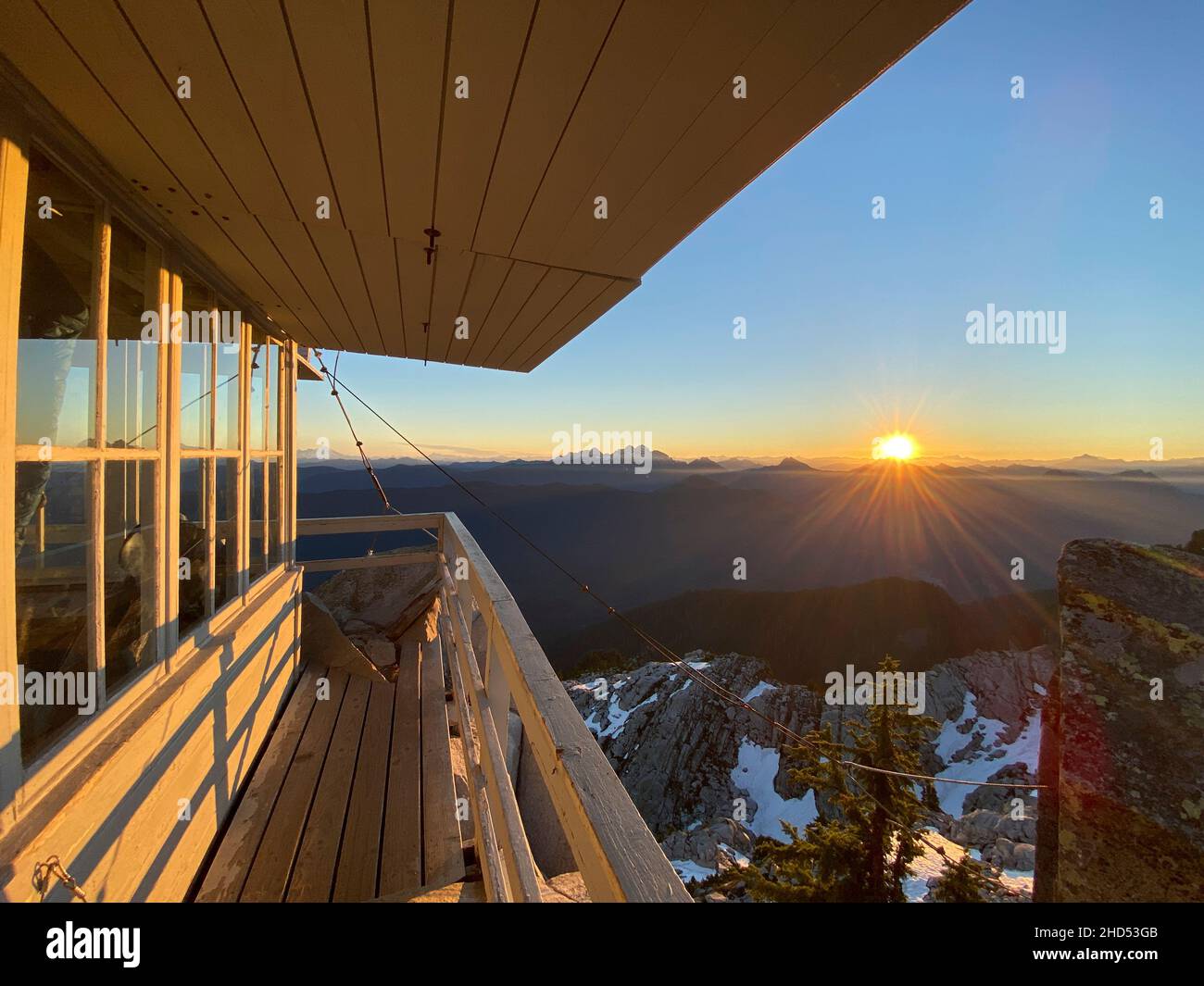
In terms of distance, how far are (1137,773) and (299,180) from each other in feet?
14.0

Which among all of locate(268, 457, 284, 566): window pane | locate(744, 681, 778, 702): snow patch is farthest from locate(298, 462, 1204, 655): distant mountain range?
locate(268, 457, 284, 566): window pane

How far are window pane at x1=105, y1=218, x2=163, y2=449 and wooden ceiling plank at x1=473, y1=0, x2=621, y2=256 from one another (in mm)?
1131

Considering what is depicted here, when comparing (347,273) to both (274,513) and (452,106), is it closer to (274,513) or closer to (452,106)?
(452,106)

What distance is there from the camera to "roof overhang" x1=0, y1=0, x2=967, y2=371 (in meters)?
0.97

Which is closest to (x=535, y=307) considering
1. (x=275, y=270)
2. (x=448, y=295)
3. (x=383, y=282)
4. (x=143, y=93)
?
(x=448, y=295)

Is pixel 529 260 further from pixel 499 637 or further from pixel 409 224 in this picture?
pixel 499 637

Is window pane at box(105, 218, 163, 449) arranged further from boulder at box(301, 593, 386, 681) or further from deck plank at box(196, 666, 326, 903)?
boulder at box(301, 593, 386, 681)

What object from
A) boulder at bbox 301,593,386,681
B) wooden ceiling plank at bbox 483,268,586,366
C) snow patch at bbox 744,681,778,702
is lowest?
snow patch at bbox 744,681,778,702

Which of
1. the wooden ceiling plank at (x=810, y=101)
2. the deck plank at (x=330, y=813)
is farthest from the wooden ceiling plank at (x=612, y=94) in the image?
the deck plank at (x=330, y=813)

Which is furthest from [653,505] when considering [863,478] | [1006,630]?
[1006,630]

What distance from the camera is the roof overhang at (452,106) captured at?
967 mm

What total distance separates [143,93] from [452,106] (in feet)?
2.21

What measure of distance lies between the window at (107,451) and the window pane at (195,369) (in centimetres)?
1

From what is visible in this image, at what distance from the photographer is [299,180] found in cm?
148
